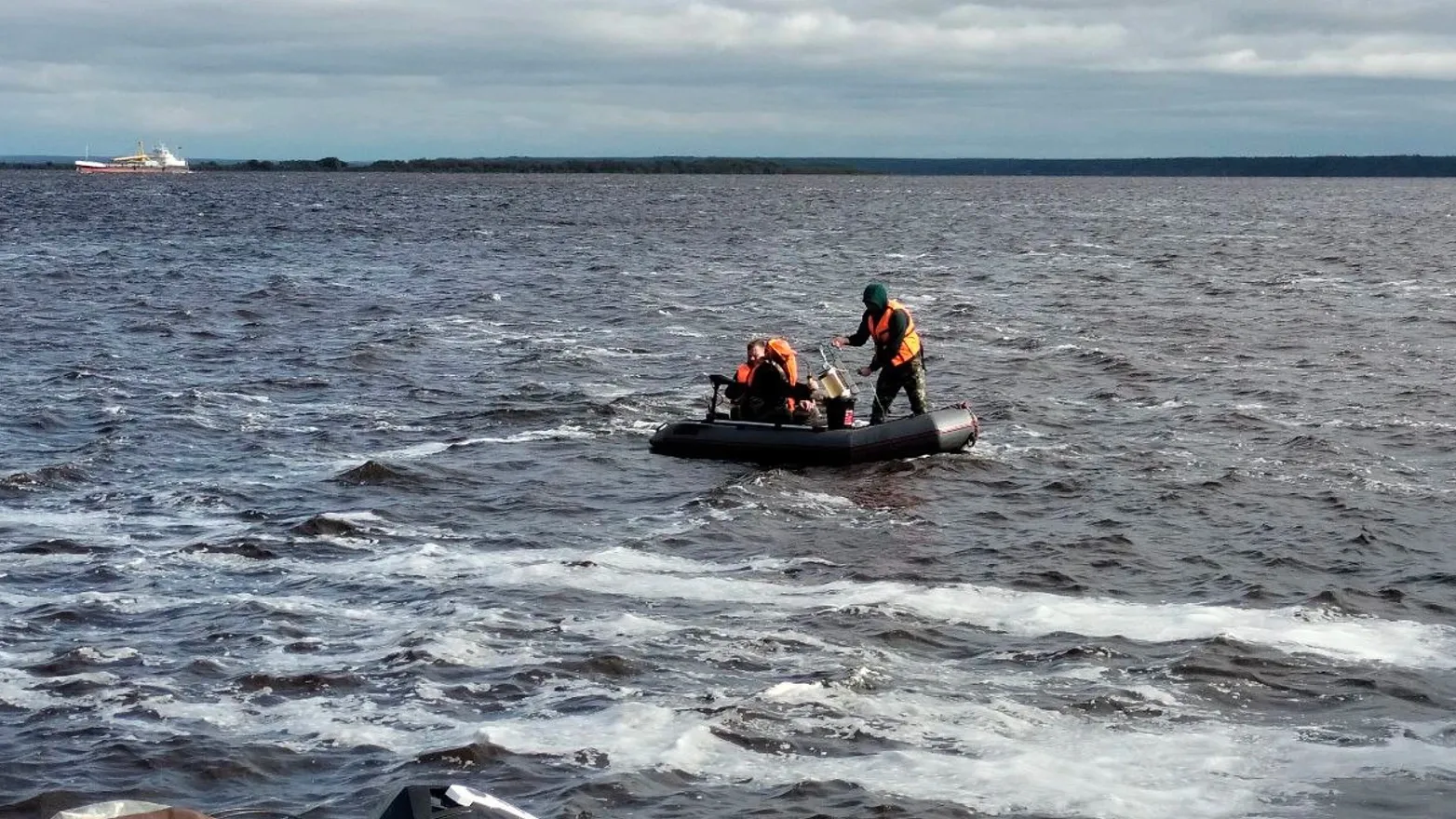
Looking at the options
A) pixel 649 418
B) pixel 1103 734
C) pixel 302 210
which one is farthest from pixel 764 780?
pixel 302 210

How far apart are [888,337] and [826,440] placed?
1.49m

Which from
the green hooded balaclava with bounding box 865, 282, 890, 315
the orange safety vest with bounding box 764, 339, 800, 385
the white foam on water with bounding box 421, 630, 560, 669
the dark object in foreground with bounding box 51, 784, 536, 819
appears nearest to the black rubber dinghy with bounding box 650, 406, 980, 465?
the orange safety vest with bounding box 764, 339, 800, 385

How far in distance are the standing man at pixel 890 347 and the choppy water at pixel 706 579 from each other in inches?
39.0

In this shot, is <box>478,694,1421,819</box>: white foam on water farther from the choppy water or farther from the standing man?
the standing man

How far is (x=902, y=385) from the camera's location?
1945cm

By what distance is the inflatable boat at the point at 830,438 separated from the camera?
18.5m

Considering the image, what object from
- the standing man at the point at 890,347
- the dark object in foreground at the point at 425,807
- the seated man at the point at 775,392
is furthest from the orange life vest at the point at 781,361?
the dark object in foreground at the point at 425,807

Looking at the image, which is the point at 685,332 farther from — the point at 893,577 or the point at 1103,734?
the point at 1103,734

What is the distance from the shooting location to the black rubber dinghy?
18.5 m

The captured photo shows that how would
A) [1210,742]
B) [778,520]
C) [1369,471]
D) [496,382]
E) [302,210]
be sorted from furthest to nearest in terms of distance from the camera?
[302,210], [496,382], [1369,471], [778,520], [1210,742]

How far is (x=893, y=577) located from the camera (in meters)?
13.8

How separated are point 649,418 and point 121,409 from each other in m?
6.76

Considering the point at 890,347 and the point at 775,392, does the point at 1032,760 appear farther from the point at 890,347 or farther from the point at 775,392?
the point at 890,347

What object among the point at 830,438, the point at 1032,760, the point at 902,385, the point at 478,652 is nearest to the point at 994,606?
the point at 1032,760
